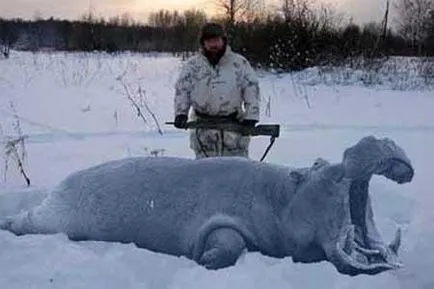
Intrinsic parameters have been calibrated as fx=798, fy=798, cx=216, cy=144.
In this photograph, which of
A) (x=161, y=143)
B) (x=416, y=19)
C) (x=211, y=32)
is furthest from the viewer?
(x=416, y=19)

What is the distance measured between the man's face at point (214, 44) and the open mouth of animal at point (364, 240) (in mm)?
2192

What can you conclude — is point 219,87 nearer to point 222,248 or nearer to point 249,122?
point 249,122

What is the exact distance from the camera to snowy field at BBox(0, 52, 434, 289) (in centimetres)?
383

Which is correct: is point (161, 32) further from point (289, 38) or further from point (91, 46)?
point (289, 38)

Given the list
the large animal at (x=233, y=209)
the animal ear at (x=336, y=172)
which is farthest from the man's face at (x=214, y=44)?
the animal ear at (x=336, y=172)

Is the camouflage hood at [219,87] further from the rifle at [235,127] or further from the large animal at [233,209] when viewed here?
the large animal at [233,209]

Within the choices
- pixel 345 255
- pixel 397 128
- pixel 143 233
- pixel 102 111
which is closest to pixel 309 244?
pixel 345 255

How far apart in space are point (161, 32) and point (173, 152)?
5287cm

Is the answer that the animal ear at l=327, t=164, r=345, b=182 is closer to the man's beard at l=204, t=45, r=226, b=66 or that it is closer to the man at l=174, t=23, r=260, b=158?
the man at l=174, t=23, r=260, b=158

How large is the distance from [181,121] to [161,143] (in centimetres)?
361

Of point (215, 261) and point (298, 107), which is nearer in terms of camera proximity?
point (215, 261)

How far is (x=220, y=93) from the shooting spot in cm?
609

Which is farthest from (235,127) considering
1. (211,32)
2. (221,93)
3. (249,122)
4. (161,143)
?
(161,143)

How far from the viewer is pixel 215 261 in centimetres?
396
